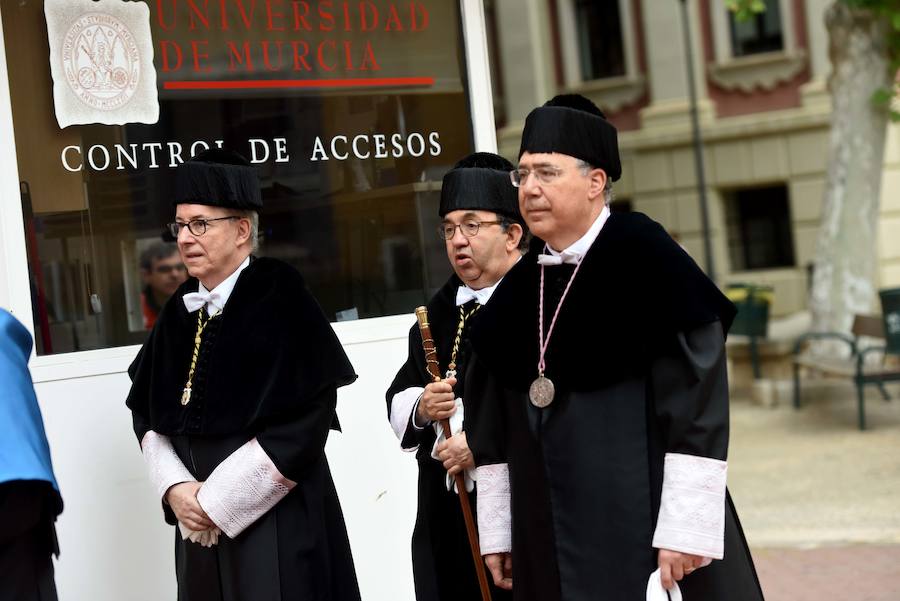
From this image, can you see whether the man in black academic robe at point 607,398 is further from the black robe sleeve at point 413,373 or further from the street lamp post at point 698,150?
the street lamp post at point 698,150

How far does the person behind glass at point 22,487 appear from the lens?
3154 millimetres

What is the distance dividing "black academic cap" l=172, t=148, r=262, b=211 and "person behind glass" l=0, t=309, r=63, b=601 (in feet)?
3.05

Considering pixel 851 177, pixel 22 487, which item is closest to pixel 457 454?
pixel 22 487

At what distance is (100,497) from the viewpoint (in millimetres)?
5020

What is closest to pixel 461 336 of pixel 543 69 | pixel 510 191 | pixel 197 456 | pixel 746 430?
pixel 510 191

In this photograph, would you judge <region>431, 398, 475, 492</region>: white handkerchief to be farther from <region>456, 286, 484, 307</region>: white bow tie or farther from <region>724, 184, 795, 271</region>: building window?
<region>724, 184, 795, 271</region>: building window

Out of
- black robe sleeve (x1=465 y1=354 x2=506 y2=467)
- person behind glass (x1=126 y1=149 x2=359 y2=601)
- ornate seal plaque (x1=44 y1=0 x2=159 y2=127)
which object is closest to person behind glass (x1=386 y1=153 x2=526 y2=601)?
person behind glass (x1=126 y1=149 x2=359 y2=601)

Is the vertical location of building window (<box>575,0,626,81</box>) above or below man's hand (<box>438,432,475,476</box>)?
above

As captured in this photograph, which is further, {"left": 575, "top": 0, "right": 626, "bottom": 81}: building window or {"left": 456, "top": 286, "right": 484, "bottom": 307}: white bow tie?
{"left": 575, "top": 0, "right": 626, "bottom": 81}: building window

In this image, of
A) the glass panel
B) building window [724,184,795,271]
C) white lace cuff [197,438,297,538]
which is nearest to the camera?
white lace cuff [197,438,297,538]

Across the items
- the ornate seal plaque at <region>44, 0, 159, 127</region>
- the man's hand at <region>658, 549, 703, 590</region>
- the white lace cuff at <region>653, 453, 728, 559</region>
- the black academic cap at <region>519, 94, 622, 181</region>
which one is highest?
the ornate seal plaque at <region>44, 0, 159, 127</region>

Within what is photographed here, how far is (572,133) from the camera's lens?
348 cm

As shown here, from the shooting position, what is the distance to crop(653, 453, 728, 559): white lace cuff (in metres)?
3.24

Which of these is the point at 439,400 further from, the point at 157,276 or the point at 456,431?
the point at 157,276
